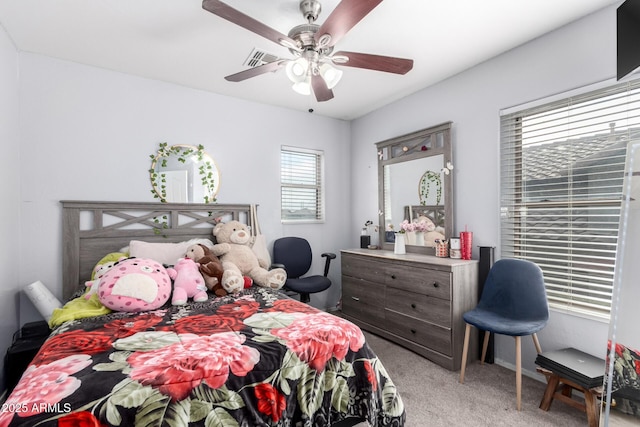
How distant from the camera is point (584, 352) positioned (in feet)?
7.07

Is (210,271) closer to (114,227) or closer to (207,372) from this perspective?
(114,227)

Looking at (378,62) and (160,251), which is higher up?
(378,62)

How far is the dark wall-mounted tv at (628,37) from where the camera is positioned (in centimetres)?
155

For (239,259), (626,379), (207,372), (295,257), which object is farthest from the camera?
(295,257)

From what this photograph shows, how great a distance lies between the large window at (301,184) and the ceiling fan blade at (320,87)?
1624 mm

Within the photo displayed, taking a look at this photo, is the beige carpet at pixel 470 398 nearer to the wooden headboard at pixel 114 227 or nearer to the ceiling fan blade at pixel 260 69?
the wooden headboard at pixel 114 227

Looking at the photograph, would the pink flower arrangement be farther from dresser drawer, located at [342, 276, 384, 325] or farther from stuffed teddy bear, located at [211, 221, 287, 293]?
stuffed teddy bear, located at [211, 221, 287, 293]

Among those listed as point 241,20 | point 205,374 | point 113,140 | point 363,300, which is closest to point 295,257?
point 363,300

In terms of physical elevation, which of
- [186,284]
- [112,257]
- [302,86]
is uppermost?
[302,86]

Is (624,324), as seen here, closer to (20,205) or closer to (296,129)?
(296,129)

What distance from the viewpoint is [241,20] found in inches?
63.4

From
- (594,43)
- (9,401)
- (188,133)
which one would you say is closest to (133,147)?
(188,133)

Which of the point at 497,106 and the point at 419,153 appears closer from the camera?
the point at 497,106

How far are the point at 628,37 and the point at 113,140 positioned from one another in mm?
3836
